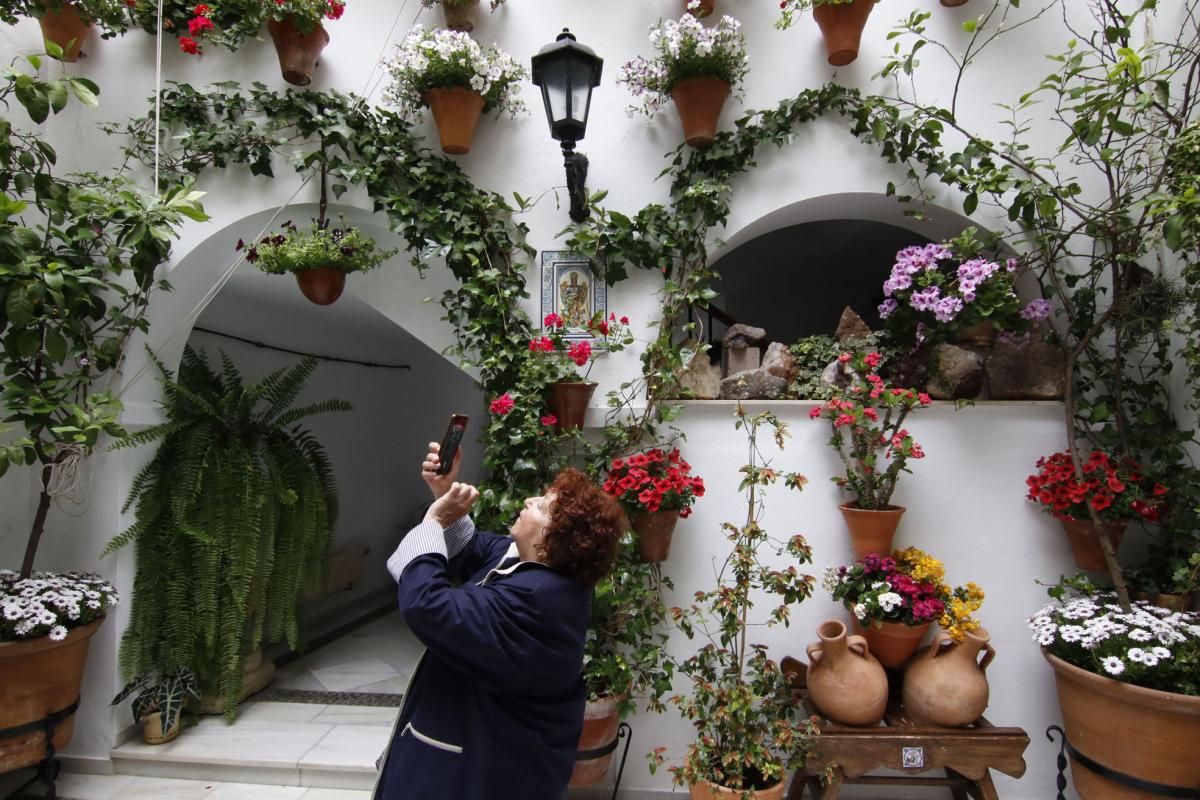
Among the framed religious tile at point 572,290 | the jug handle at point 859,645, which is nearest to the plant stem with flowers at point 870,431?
the jug handle at point 859,645

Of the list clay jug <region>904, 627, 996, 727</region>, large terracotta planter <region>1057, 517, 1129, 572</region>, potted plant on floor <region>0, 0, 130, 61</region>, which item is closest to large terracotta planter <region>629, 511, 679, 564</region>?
clay jug <region>904, 627, 996, 727</region>

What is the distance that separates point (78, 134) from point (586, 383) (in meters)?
2.67

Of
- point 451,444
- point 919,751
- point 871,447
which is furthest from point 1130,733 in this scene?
point 451,444

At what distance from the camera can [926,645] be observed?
7.77ft

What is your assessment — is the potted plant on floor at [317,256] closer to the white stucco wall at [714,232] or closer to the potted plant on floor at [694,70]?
the white stucco wall at [714,232]

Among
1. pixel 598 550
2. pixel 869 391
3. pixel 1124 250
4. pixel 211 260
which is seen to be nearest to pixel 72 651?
pixel 211 260

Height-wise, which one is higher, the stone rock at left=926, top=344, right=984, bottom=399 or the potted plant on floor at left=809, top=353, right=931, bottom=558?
the stone rock at left=926, top=344, right=984, bottom=399

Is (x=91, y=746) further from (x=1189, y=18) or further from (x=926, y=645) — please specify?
(x=1189, y=18)

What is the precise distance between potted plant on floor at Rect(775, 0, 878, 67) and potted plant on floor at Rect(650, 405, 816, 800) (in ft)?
4.78

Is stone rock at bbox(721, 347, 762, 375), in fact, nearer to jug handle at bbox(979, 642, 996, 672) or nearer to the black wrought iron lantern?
the black wrought iron lantern

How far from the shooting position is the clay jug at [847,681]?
2.14 m

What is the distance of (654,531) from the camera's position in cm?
240

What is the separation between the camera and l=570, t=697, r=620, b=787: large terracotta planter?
2.26 meters

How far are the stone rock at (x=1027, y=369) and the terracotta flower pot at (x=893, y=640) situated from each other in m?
1.01
